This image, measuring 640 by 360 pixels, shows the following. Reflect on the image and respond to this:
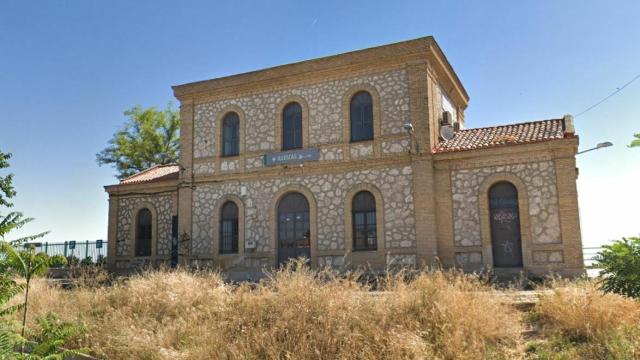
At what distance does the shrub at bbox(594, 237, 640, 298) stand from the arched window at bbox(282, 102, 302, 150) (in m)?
13.4

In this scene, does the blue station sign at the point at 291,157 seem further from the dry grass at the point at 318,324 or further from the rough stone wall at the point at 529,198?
the dry grass at the point at 318,324

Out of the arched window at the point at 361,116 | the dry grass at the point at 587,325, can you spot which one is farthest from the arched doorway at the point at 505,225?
the dry grass at the point at 587,325

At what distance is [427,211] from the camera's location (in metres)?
16.0

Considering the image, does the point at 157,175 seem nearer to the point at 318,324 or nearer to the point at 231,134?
the point at 231,134

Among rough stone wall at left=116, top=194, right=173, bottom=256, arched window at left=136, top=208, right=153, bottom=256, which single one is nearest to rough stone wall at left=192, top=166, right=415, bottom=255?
rough stone wall at left=116, top=194, right=173, bottom=256

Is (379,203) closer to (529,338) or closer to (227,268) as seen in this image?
(227,268)

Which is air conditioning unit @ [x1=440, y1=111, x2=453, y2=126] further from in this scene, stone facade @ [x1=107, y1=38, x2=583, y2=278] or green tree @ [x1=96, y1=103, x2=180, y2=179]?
green tree @ [x1=96, y1=103, x2=180, y2=179]

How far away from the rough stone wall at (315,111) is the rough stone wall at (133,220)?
2.64 m

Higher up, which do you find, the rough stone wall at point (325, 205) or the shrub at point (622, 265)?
the rough stone wall at point (325, 205)

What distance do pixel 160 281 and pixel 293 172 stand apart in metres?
8.22

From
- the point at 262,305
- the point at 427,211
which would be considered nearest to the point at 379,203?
the point at 427,211

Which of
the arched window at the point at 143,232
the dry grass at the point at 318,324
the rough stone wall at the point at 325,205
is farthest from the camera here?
the arched window at the point at 143,232

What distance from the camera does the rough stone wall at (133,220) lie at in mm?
20719

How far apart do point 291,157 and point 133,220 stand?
25.7 feet
